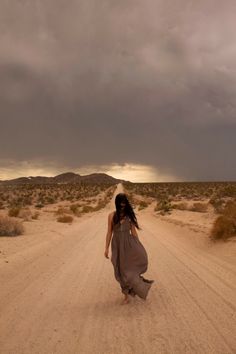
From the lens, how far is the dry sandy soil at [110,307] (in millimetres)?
6191

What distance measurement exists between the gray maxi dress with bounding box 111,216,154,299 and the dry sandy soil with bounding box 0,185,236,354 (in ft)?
1.05

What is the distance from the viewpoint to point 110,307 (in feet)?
26.6

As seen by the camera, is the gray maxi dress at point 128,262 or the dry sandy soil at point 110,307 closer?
the dry sandy soil at point 110,307

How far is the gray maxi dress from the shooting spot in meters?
8.16

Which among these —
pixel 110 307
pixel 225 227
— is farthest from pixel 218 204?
pixel 110 307

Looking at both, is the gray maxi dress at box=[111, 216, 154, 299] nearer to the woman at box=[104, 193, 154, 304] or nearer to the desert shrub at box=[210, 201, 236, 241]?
the woman at box=[104, 193, 154, 304]

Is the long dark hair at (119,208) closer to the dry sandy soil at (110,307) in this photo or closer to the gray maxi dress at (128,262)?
the gray maxi dress at (128,262)

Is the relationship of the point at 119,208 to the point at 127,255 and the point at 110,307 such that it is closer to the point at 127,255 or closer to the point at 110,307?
the point at 127,255

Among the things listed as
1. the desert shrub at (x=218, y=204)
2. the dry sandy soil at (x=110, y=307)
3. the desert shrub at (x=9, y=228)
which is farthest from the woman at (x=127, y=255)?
the desert shrub at (x=218, y=204)

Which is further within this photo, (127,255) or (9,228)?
(9,228)

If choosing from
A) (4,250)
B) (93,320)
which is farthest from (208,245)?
(93,320)

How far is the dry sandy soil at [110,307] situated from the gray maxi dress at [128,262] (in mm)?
320

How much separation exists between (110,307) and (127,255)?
0.93 m

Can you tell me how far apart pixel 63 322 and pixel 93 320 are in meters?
0.46
